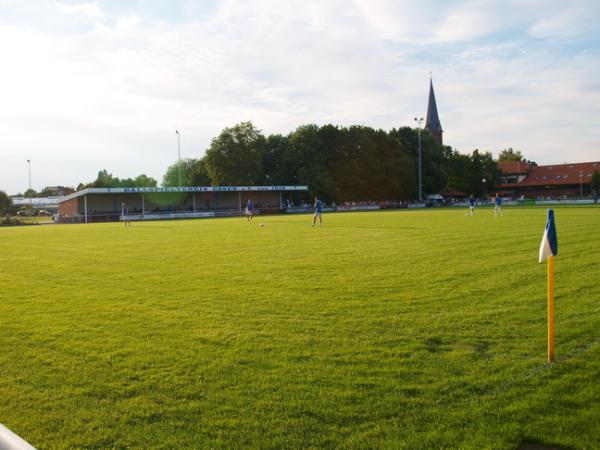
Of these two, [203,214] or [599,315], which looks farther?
[203,214]

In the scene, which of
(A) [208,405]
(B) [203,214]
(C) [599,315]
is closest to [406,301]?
(C) [599,315]

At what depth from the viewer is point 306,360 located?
5.98 m

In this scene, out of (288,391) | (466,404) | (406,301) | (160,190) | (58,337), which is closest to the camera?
(466,404)

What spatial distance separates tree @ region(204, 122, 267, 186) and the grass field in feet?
234

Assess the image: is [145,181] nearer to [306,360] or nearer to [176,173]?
[176,173]

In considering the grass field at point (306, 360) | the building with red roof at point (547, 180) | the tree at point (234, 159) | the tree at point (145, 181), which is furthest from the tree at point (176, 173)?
the grass field at point (306, 360)

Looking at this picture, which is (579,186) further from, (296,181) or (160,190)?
(160,190)

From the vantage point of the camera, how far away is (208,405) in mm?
4832

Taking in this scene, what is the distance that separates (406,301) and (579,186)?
4175 inches

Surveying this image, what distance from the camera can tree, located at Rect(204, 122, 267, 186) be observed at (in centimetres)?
8259

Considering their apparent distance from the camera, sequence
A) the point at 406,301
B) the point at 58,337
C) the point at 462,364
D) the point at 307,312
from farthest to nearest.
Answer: the point at 406,301, the point at 307,312, the point at 58,337, the point at 462,364

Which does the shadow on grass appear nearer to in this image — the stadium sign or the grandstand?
the grandstand

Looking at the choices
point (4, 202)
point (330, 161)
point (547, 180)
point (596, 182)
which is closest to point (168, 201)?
point (4, 202)

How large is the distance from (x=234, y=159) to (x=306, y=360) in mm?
78404
